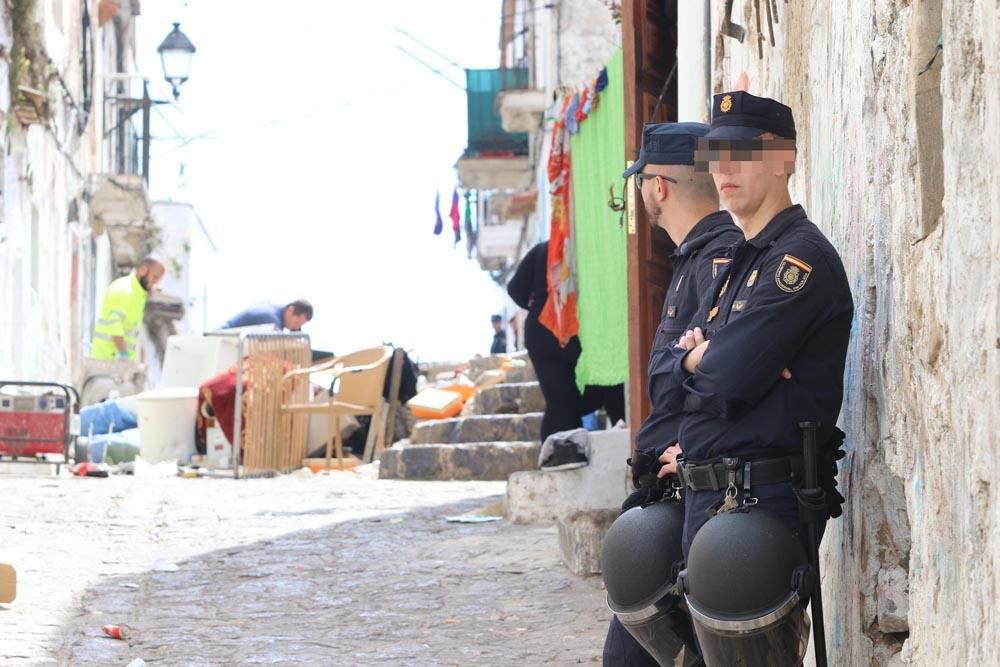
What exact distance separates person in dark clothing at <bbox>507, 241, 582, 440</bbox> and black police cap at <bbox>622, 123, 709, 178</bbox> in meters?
6.43

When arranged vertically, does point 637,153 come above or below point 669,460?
above

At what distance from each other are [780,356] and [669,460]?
2.48 ft

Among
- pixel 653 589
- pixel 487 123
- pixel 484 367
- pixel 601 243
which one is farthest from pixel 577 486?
pixel 487 123

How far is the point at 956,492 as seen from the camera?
301 centimetres

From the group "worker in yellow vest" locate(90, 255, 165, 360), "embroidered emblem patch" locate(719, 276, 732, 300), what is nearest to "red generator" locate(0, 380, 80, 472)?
"worker in yellow vest" locate(90, 255, 165, 360)

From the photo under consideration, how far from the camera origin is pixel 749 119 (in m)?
3.66

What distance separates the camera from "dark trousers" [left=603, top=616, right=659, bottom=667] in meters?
4.17

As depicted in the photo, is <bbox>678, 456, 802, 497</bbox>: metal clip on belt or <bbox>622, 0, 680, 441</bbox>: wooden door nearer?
<bbox>678, 456, 802, 497</bbox>: metal clip on belt

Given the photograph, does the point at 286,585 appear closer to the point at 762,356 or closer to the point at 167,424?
the point at 762,356

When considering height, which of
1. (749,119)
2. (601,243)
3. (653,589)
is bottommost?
(653,589)

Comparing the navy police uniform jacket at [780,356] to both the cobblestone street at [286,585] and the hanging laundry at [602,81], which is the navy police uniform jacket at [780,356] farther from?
the hanging laundry at [602,81]

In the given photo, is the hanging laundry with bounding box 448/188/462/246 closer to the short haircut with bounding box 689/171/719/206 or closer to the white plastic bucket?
the white plastic bucket

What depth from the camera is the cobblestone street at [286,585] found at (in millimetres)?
5957

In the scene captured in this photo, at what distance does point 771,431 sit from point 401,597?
3.91 metres
